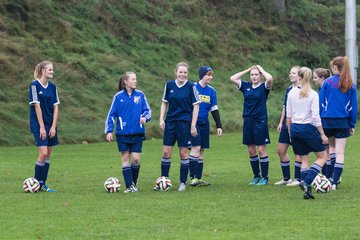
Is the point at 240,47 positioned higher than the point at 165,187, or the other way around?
the point at 240,47

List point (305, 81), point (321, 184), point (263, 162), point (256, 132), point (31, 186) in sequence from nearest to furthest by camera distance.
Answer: point (305, 81), point (321, 184), point (31, 186), point (256, 132), point (263, 162)

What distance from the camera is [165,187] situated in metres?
15.0

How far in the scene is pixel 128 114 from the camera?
582 inches

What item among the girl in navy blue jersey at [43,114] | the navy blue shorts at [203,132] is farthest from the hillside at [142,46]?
the girl in navy blue jersey at [43,114]

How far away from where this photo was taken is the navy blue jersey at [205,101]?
16.4 m

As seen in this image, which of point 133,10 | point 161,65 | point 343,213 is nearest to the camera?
point 343,213

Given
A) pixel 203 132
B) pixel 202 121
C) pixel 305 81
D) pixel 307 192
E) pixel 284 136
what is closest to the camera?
pixel 307 192

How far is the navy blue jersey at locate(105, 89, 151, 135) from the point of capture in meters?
14.8

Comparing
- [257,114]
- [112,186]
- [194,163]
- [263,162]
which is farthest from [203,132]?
[112,186]

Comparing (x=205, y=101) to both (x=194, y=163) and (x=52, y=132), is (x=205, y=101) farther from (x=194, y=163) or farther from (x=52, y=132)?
(x=52, y=132)

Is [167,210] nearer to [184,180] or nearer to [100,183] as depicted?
[184,180]

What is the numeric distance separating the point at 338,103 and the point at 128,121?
3449 mm

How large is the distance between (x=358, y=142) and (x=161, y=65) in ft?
42.8

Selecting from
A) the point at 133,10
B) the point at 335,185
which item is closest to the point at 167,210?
the point at 335,185
